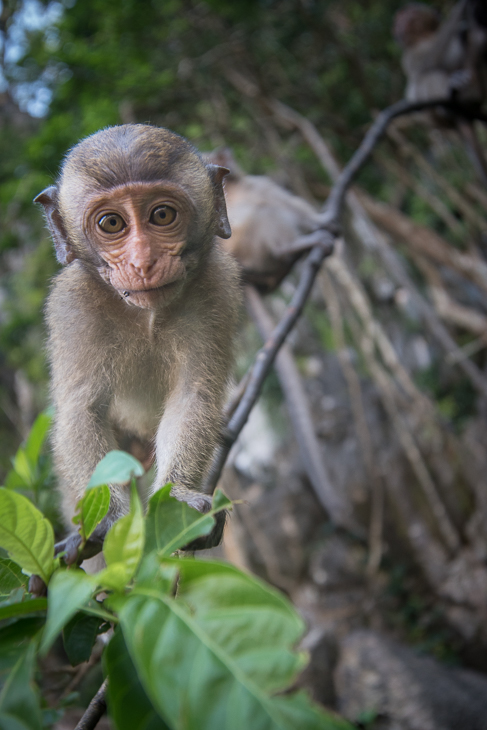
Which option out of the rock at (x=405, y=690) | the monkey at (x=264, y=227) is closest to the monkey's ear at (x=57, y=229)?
the monkey at (x=264, y=227)

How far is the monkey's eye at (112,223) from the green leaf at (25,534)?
895 mm

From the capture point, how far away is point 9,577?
98cm

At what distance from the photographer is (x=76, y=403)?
5.83 ft

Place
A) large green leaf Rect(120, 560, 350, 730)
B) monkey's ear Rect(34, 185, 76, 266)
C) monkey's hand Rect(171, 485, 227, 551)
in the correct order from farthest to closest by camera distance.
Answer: monkey's ear Rect(34, 185, 76, 266), monkey's hand Rect(171, 485, 227, 551), large green leaf Rect(120, 560, 350, 730)

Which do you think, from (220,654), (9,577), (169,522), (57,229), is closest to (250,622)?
(220,654)

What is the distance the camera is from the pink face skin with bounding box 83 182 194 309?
1467 millimetres

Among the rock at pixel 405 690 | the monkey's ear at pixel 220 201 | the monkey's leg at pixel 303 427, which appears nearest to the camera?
the monkey's ear at pixel 220 201

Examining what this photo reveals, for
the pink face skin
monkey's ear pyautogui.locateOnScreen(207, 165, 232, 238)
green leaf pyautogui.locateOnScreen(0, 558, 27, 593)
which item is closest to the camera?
green leaf pyautogui.locateOnScreen(0, 558, 27, 593)

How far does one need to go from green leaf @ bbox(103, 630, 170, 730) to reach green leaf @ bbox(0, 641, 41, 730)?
0.09 metres

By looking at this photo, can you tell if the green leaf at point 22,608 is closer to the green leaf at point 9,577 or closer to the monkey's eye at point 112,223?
the green leaf at point 9,577

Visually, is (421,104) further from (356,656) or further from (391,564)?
(391,564)

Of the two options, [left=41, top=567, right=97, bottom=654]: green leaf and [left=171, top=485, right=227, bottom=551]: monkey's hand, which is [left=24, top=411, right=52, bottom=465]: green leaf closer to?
[left=171, top=485, right=227, bottom=551]: monkey's hand

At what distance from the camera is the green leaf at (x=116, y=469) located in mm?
783

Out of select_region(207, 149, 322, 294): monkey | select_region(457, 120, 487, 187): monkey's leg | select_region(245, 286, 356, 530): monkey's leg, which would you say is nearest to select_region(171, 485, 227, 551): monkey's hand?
select_region(245, 286, 356, 530): monkey's leg
